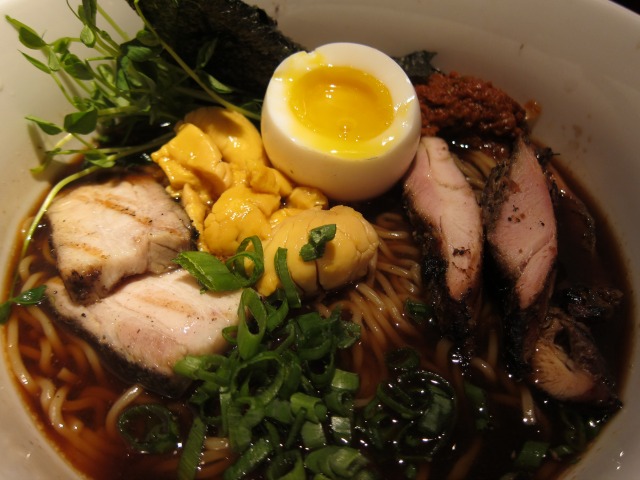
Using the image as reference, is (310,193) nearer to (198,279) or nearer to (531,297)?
(198,279)

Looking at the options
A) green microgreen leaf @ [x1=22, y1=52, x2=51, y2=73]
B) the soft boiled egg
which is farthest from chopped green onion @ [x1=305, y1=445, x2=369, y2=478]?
green microgreen leaf @ [x1=22, y1=52, x2=51, y2=73]

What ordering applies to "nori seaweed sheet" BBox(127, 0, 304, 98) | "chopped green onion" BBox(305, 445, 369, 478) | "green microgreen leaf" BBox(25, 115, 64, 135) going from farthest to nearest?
"green microgreen leaf" BBox(25, 115, 64, 135), "nori seaweed sheet" BBox(127, 0, 304, 98), "chopped green onion" BBox(305, 445, 369, 478)

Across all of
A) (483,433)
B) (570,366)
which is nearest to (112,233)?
(483,433)

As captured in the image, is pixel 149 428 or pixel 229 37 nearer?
pixel 149 428

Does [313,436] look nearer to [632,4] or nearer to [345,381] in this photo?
[345,381]

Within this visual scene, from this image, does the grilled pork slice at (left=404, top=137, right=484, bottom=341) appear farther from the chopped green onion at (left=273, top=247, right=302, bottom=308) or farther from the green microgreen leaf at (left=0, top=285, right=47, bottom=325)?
the green microgreen leaf at (left=0, top=285, right=47, bottom=325)

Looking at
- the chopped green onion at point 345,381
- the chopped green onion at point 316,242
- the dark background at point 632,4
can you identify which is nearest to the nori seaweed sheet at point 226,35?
the chopped green onion at point 316,242
